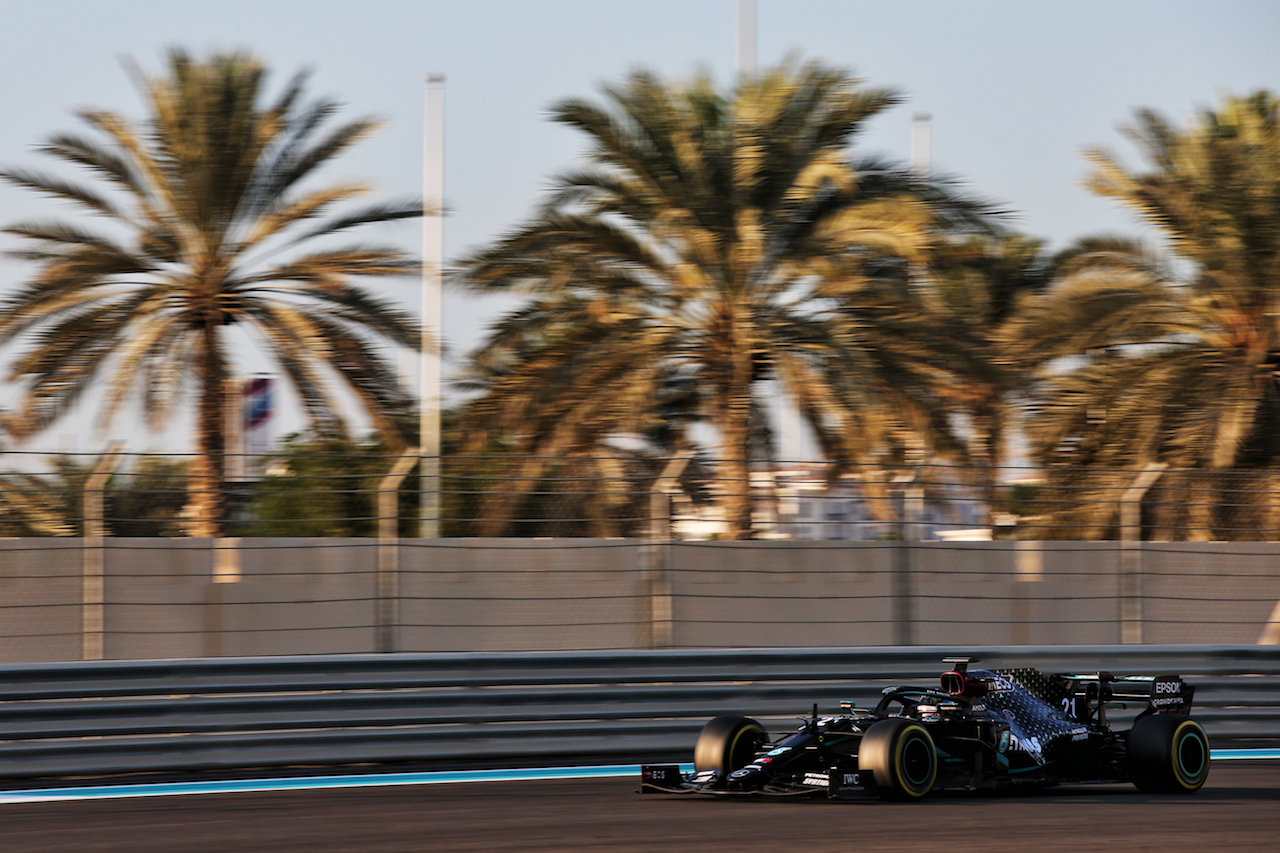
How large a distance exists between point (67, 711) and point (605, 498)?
13.9 feet

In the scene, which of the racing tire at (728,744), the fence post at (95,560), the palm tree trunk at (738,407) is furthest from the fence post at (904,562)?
the fence post at (95,560)

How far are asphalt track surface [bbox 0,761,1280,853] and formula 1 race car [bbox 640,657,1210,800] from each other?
0.39ft

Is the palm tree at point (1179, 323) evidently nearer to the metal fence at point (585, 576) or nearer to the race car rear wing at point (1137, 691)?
the metal fence at point (585, 576)

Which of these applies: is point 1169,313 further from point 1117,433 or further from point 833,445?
point 833,445

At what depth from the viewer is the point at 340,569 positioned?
407 inches

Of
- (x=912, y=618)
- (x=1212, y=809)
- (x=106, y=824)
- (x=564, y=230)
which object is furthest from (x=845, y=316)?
(x=106, y=824)

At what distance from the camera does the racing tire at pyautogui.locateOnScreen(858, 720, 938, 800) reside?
25.5 feet

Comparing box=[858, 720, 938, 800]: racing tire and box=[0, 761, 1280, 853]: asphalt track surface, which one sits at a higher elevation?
box=[858, 720, 938, 800]: racing tire

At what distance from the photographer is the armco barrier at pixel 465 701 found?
8.73m

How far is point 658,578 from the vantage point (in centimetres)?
1056

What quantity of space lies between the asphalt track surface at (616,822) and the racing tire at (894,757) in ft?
0.32

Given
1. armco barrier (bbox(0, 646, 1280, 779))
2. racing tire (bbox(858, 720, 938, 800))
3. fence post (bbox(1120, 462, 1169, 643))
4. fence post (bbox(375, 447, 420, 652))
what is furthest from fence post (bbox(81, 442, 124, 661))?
fence post (bbox(1120, 462, 1169, 643))

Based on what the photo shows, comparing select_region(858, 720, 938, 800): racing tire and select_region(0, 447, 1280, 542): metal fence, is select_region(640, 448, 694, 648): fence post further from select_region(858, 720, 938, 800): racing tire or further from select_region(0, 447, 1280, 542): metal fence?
select_region(858, 720, 938, 800): racing tire

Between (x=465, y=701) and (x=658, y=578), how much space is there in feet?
Result: 5.58
